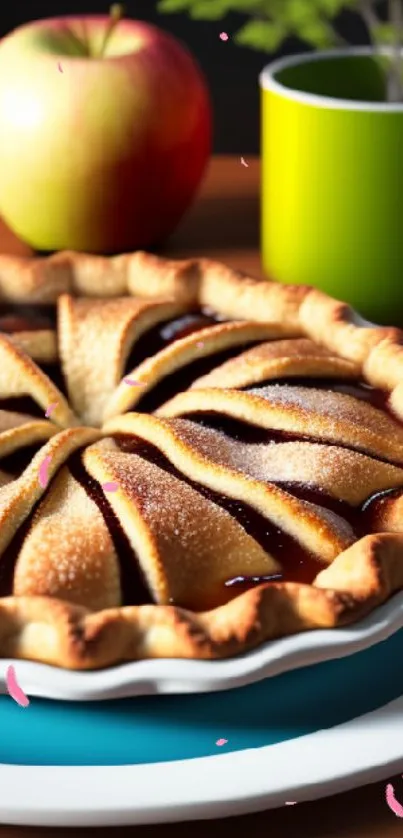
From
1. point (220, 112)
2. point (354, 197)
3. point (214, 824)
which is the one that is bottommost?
point (214, 824)

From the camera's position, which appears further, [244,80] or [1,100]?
[244,80]

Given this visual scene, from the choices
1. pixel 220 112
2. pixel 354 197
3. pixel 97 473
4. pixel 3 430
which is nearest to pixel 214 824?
pixel 97 473

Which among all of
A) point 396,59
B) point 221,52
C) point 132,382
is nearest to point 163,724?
point 132,382

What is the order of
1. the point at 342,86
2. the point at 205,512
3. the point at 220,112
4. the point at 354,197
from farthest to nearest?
the point at 220,112 < the point at 342,86 < the point at 354,197 < the point at 205,512

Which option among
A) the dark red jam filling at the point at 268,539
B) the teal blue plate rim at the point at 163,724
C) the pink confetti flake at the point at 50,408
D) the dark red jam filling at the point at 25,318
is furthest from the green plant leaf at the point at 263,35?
the teal blue plate rim at the point at 163,724

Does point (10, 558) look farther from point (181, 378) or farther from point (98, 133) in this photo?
point (98, 133)

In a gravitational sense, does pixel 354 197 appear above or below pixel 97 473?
above

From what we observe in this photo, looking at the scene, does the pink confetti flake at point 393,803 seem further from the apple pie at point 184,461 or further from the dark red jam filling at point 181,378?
the dark red jam filling at point 181,378

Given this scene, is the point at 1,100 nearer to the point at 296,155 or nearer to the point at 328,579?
the point at 296,155

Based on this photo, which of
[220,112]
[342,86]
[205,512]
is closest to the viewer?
[205,512]
